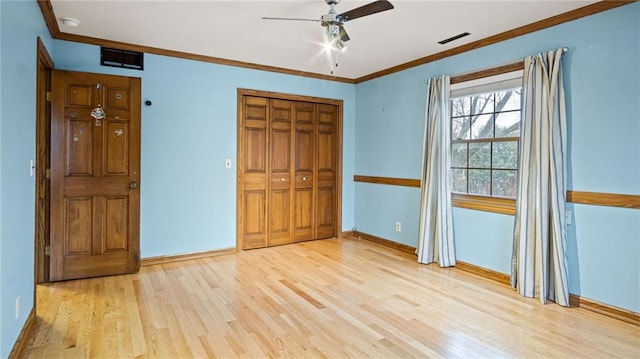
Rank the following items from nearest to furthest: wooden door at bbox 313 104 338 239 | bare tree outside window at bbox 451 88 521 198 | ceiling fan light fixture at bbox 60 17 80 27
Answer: ceiling fan light fixture at bbox 60 17 80 27, bare tree outside window at bbox 451 88 521 198, wooden door at bbox 313 104 338 239

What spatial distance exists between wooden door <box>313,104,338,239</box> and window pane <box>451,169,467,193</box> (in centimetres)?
193

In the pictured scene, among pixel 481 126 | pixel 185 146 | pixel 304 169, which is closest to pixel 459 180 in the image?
pixel 481 126

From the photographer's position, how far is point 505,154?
3707 millimetres

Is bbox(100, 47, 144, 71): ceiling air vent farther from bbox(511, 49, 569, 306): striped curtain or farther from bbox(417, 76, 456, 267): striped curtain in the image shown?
bbox(511, 49, 569, 306): striped curtain

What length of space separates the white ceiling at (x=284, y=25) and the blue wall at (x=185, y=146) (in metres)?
0.28

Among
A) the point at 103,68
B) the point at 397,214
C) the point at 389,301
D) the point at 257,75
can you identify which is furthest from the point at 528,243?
the point at 103,68

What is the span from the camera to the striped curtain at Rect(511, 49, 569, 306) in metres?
3.05

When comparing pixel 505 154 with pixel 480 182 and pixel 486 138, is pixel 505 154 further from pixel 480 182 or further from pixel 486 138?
pixel 480 182

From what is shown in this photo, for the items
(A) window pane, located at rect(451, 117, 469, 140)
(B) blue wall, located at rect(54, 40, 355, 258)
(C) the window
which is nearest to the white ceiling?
(B) blue wall, located at rect(54, 40, 355, 258)

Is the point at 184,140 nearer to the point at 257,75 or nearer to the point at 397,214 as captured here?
the point at 257,75

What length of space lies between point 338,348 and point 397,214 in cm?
285

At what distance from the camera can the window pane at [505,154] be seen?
3625 mm

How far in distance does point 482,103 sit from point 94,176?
4132mm

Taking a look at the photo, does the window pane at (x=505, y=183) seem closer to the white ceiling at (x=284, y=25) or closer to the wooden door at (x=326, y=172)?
the white ceiling at (x=284, y=25)
